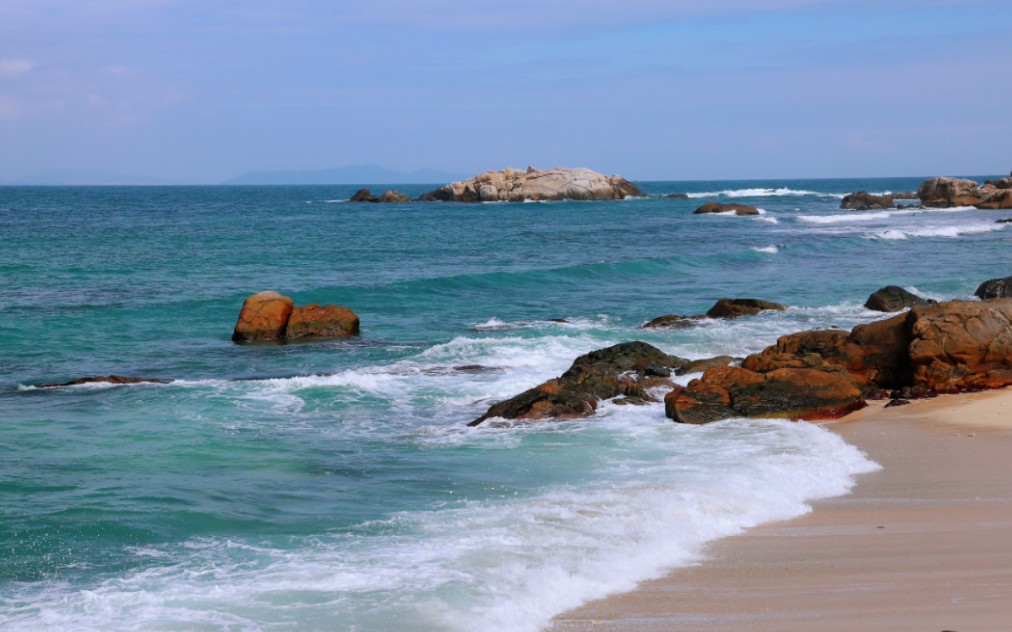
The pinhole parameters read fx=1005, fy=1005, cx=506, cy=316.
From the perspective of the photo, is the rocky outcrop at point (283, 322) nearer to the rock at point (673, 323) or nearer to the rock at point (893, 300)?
the rock at point (673, 323)

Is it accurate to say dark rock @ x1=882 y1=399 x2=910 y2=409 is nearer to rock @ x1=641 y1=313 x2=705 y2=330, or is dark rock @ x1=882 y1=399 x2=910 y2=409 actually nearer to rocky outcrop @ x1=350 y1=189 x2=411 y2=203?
rock @ x1=641 y1=313 x2=705 y2=330

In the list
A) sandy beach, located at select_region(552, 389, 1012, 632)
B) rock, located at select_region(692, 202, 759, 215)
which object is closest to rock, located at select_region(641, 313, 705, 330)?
sandy beach, located at select_region(552, 389, 1012, 632)

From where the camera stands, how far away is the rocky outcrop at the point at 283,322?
2038 centimetres

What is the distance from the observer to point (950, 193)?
70688mm

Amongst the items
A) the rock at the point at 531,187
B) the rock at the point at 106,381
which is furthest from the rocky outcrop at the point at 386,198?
the rock at the point at 106,381

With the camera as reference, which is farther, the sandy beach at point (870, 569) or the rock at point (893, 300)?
the rock at point (893, 300)

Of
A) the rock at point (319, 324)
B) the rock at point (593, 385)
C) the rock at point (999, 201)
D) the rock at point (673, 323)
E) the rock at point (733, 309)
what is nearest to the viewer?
the rock at point (593, 385)

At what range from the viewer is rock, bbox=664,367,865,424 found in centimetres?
1235

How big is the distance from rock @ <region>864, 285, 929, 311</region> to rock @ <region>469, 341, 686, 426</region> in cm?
898

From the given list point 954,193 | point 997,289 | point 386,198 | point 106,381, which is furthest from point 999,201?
point 106,381

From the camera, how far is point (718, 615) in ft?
20.8

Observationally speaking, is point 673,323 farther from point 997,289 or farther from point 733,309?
point 997,289

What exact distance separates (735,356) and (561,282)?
46.3 feet

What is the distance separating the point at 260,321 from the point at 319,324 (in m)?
1.18
